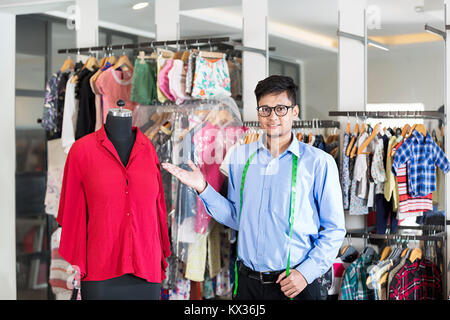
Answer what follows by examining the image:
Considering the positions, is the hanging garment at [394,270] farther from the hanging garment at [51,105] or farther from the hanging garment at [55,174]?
the hanging garment at [51,105]

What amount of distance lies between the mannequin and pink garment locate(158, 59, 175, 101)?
862 mm

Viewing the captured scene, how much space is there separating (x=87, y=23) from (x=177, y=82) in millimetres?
1044

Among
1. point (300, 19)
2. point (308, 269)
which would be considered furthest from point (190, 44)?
point (308, 269)

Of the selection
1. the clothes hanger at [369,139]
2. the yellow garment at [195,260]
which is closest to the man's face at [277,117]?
the clothes hanger at [369,139]

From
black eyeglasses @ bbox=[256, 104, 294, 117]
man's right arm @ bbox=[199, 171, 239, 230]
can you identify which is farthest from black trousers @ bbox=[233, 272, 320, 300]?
black eyeglasses @ bbox=[256, 104, 294, 117]

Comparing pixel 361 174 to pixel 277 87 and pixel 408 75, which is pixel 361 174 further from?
pixel 277 87

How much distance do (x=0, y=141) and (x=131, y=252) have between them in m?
2.20

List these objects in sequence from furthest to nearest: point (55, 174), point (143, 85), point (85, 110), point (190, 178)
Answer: point (55, 174)
point (85, 110)
point (143, 85)
point (190, 178)

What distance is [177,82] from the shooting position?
3.37 meters

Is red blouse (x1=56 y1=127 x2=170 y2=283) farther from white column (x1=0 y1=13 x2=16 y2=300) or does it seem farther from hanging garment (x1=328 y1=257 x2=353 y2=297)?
white column (x1=0 y1=13 x2=16 y2=300)

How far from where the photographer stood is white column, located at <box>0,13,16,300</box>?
4.26 metres

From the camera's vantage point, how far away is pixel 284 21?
3.38m
